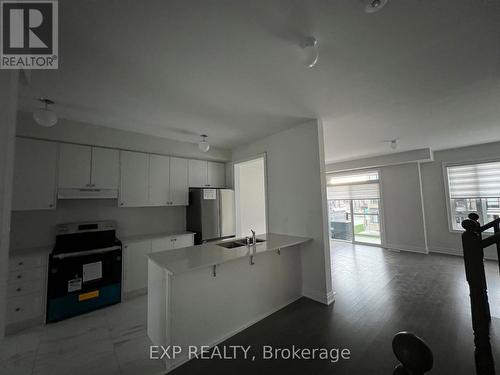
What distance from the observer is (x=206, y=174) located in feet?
14.0

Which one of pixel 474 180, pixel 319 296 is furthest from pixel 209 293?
pixel 474 180

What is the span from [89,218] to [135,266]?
42.8 inches

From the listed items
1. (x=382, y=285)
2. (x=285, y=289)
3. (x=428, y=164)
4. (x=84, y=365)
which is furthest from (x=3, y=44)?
(x=428, y=164)

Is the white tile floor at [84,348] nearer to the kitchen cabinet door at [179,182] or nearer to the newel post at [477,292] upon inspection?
the kitchen cabinet door at [179,182]

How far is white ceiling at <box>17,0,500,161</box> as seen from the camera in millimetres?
1270

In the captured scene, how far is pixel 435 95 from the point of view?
2.34 metres

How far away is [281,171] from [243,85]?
1668 millimetres

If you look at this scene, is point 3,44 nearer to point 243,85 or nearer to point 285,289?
point 243,85

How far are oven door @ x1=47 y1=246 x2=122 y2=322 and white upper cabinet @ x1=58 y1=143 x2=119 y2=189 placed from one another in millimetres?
1004

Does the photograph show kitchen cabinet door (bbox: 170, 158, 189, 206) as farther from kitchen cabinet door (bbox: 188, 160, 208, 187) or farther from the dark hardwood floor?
the dark hardwood floor

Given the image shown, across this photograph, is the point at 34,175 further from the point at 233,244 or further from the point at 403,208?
the point at 403,208

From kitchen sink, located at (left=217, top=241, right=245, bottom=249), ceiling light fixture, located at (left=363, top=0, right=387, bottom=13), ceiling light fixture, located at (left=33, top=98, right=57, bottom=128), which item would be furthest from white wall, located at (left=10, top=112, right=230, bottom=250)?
ceiling light fixture, located at (left=363, top=0, right=387, bottom=13)

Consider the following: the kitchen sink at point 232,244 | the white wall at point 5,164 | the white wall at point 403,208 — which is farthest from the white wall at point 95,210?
the white wall at point 403,208

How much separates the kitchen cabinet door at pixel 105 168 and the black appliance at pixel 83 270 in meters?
0.63
